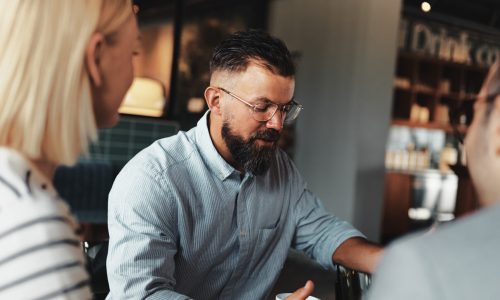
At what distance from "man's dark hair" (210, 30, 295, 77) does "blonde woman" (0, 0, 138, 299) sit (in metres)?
0.82

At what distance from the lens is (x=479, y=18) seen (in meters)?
8.12

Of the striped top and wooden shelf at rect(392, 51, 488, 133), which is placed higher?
wooden shelf at rect(392, 51, 488, 133)

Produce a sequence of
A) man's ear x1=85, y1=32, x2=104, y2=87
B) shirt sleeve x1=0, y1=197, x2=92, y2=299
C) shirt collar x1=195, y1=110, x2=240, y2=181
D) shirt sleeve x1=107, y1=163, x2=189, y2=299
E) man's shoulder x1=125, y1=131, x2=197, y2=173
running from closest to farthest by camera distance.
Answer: shirt sleeve x1=0, y1=197, x2=92, y2=299, man's ear x1=85, y1=32, x2=104, y2=87, shirt sleeve x1=107, y1=163, x2=189, y2=299, man's shoulder x1=125, y1=131, x2=197, y2=173, shirt collar x1=195, y1=110, x2=240, y2=181

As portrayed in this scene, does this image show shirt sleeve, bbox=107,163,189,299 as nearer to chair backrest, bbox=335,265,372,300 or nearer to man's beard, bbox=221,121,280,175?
man's beard, bbox=221,121,280,175

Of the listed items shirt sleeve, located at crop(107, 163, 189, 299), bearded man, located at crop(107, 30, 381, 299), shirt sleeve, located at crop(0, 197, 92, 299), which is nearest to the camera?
shirt sleeve, located at crop(0, 197, 92, 299)

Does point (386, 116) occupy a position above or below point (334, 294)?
above

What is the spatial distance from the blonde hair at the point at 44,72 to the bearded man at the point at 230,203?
0.55 metres

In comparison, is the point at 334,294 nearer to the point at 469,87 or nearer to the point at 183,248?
the point at 183,248

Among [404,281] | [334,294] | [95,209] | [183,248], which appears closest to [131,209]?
[183,248]

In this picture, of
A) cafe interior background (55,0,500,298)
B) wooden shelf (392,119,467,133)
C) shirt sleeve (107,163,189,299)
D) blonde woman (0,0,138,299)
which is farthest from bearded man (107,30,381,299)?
wooden shelf (392,119,467,133)

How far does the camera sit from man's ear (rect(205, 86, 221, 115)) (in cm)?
177

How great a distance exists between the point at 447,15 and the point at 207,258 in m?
7.32

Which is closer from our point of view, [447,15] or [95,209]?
[95,209]

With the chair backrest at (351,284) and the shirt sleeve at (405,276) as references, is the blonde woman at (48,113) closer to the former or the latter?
the shirt sleeve at (405,276)
